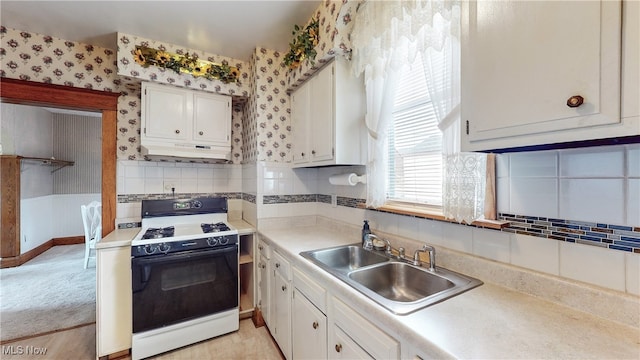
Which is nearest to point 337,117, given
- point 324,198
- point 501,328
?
point 324,198

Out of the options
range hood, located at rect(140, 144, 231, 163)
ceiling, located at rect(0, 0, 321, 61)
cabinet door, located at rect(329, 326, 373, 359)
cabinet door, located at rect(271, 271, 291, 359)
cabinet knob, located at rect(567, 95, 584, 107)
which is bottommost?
cabinet door, located at rect(271, 271, 291, 359)

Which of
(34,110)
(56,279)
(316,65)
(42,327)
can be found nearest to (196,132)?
(316,65)

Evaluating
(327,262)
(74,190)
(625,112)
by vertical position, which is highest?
(625,112)

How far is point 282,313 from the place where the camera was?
1.83 metres

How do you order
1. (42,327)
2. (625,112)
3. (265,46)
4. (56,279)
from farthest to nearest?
(56,279), (265,46), (42,327), (625,112)

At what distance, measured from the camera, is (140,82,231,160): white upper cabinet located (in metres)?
2.26

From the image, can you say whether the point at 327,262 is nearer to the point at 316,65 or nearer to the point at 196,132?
the point at 316,65

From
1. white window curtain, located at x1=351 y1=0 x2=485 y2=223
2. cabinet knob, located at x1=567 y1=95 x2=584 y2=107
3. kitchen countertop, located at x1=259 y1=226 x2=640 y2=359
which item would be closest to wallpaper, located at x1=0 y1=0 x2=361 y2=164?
white window curtain, located at x1=351 y1=0 x2=485 y2=223

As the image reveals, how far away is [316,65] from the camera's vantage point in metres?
1.96

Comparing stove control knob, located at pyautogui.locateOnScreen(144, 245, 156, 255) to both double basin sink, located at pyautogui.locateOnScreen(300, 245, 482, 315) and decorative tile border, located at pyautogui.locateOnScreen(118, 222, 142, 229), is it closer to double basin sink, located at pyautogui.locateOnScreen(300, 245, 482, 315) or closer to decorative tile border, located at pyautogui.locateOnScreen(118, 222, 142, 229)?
decorative tile border, located at pyautogui.locateOnScreen(118, 222, 142, 229)

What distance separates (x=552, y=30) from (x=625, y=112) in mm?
293

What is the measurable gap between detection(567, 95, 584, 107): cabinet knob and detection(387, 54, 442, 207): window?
773 mm

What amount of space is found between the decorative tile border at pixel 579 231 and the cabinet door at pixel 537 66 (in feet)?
1.41

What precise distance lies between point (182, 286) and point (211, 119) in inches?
59.4
